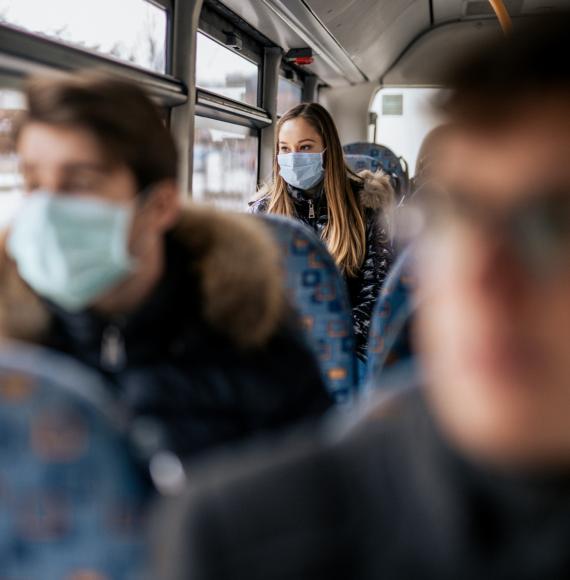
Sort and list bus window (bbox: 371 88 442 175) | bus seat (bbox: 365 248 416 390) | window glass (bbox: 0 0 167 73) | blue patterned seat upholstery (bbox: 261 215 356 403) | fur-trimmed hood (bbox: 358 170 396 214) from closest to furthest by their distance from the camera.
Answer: bus seat (bbox: 365 248 416 390) → blue patterned seat upholstery (bbox: 261 215 356 403) → window glass (bbox: 0 0 167 73) → fur-trimmed hood (bbox: 358 170 396 214) → bus window (bbox: 371 88 442 175)

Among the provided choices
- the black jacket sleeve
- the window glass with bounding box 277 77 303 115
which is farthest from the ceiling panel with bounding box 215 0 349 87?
the black jacket sleeve

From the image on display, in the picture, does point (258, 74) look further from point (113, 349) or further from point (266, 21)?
point (113, 349)

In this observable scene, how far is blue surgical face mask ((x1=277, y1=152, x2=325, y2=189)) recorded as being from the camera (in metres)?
2.89

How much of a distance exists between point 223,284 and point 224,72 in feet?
9.88

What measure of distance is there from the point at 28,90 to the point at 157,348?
0.43 metres

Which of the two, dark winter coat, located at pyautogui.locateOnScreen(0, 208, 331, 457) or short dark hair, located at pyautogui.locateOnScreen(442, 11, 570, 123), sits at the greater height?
short dark hair, located at pyautogui.locateOnScreen(442, 11, 570, 123)

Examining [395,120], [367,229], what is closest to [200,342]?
[367,229]

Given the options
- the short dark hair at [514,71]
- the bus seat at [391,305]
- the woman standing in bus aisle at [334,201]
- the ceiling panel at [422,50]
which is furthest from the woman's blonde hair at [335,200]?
the ceiling panel at [422,50]

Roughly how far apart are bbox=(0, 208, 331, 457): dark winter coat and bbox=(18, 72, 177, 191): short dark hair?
0.49 ft

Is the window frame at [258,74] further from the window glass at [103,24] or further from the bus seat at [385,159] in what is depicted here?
the bus seat at [385,159]

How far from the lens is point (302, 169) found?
2.90 meters

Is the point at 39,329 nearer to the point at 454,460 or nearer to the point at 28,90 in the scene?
the point at 28,90

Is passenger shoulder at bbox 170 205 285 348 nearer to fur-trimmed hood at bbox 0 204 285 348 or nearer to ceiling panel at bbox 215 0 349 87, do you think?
fur-trimmed hood at bbox 0 204 285 348

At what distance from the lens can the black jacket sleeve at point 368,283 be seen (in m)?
2.49
